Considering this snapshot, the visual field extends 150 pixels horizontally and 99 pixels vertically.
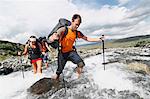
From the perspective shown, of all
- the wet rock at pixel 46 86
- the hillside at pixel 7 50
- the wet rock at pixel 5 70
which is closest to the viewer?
the wet rock at pixel 46 86

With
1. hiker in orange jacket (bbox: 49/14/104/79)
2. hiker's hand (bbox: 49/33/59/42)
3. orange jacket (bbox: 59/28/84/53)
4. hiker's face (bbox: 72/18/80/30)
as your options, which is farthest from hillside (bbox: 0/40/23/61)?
hiker's hand (bbox: 49/33/59/42)

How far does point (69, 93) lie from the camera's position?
480 inches

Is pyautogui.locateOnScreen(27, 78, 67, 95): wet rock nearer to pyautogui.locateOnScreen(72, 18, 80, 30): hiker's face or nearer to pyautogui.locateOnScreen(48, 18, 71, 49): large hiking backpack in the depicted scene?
pyautogui.locateOnScreen(48, 18, 71, 49): large hiking backpack

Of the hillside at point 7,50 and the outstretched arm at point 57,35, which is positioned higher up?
the outstretched arm at point 57,35

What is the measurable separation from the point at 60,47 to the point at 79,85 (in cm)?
277

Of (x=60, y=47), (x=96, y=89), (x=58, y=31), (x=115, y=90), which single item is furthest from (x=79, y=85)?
(x=58, y=31)

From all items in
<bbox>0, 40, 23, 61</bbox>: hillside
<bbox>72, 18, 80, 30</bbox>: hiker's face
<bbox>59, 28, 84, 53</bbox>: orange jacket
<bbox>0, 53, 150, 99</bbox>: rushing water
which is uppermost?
<bbox>72, 18, 80, 30</bbox>: hiker's face

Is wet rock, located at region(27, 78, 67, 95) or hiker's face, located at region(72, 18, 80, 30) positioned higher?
hiker's face, located at region(72, 18, 80, 30)

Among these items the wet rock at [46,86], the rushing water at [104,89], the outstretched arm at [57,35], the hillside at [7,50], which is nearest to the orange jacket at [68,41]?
the outstretched arm at [57,35]

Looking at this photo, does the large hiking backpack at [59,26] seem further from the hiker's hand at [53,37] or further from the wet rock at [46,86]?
the wet rock at [46,86]

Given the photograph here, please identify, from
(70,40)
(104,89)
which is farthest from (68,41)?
(104,89)

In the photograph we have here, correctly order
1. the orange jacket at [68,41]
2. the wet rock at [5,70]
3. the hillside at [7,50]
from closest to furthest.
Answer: the orange jacket at [68,41] < the wet rock at [5,70] < the hillside at [7,50]

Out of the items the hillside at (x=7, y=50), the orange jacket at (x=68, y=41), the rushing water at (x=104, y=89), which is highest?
the orange jacket at (x=68, y=41)

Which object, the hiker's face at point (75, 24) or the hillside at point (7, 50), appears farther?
the hillside at point (7, 50)
